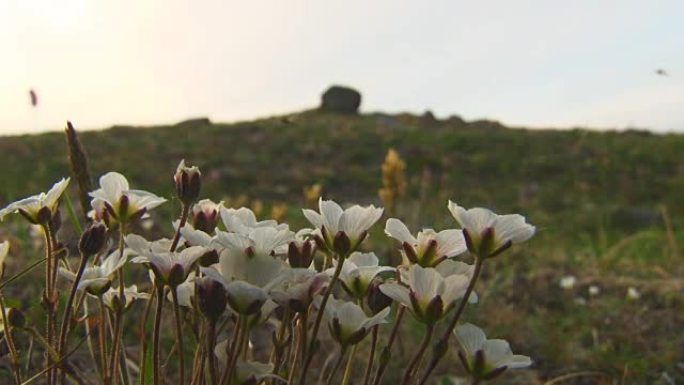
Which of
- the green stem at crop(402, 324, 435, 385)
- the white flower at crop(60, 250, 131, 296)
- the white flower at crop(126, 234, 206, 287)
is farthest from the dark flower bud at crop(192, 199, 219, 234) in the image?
the green stem at crop(402, 324, 435, 385)

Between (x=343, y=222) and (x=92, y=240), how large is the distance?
32 centimetres

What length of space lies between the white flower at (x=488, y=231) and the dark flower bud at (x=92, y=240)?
0.45 metres

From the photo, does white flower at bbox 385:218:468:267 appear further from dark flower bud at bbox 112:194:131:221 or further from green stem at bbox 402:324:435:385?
dark flower bud at bbox 112:194:131:221

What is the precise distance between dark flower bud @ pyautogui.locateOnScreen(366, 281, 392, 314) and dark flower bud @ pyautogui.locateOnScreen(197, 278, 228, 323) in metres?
0.26

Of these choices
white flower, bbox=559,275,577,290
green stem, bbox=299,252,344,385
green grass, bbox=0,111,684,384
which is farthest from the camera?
white flower, bbox=559,275,577,290

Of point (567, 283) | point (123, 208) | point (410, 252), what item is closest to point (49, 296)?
point (123, 208)

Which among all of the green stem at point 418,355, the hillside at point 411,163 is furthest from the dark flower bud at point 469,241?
the hillside at point 411,163

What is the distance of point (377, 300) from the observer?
1172 mm

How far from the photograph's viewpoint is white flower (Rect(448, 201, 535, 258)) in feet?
3.58

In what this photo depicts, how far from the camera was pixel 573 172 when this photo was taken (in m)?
15.3

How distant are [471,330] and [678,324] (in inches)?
104

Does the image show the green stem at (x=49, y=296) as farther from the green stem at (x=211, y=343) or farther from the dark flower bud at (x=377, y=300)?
the dark flower bud at (x=377, y=300)

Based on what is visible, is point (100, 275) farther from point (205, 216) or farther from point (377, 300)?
point (377, 300)

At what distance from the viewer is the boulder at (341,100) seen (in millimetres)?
27391
